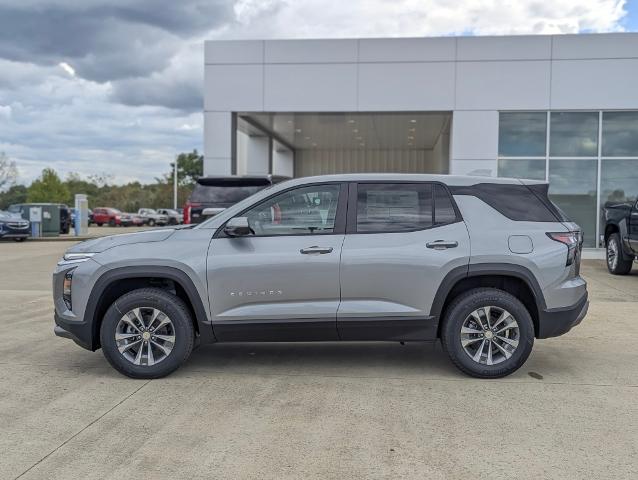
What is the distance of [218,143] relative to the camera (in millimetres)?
17953

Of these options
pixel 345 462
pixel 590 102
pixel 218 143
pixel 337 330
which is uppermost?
pixel 590 102

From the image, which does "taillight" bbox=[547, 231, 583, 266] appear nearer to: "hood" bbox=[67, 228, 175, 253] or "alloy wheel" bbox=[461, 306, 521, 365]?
"alloy wheel" bbox=[461, 306, 521, 365]

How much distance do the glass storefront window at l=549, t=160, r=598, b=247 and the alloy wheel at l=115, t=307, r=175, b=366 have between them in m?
14.3

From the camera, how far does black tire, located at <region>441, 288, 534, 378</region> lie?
5.16 metres

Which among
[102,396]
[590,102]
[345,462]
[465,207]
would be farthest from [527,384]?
[590,102]

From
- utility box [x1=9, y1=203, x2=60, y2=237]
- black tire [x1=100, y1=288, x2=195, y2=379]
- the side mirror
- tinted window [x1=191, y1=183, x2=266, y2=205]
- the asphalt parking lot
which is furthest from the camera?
utility box [x1=9, y1=203, x2=60, y2=237]

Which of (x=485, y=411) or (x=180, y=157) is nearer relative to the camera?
(x=485, y=411)

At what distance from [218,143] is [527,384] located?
557 inches

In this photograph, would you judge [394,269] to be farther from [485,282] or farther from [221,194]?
[221,194]

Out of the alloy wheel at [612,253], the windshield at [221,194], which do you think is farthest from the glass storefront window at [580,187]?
the windshield at [221,194]

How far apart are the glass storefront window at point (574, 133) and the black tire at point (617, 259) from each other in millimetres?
4677

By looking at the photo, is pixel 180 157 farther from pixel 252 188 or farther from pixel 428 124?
pixel 252 188

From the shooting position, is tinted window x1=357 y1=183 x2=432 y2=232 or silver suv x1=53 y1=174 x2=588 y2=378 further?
tinted window x1=357 y1=183 x2=432 y2=232

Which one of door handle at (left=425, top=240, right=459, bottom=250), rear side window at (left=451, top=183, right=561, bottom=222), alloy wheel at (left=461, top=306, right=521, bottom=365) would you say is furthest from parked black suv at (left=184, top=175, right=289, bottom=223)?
Answer: alloy wheel at (left=461, top=306, right=521, bottom=365)
